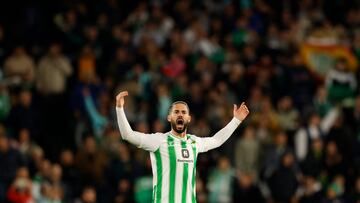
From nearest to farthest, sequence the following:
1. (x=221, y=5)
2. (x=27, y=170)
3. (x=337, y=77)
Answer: (x=27, y=170) → (x=337, y=77) → (x=221, y=5)

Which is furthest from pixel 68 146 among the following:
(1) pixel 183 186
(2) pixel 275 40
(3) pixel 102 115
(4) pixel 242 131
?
(1) pixel 183 186

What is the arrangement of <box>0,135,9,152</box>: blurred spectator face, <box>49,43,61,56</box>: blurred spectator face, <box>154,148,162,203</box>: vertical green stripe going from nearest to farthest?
<box>154,148,162,203</box>: vertical green stripe → <box>0,135,9,152</box>: blurred spectator face → <box>49,43,61,56</box>: blurred spectator face

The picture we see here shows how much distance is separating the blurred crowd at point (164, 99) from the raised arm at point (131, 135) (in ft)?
20.8

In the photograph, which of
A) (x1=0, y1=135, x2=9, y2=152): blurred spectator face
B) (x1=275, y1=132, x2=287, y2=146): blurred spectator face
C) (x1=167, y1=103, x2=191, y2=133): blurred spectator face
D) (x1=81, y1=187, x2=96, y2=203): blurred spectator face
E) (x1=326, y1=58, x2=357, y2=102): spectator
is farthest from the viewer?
(x1=326, y1=58, x2=357, y2=102): spectator

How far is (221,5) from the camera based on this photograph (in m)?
26.1

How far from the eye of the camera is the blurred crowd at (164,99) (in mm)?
21266

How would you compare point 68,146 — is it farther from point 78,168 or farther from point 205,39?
point 205,39

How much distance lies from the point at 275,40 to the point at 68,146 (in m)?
5.51

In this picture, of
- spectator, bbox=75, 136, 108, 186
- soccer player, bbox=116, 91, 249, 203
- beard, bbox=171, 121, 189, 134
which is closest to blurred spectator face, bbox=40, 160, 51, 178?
spectator, bbox=75, 136, 108, 186

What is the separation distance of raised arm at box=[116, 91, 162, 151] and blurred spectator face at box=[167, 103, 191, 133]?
0.28m

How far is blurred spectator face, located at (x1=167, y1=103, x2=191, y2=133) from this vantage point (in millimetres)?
13570

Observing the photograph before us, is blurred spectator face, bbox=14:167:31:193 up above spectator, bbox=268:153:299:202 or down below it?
below

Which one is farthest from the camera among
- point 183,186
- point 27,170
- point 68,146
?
point 68,146

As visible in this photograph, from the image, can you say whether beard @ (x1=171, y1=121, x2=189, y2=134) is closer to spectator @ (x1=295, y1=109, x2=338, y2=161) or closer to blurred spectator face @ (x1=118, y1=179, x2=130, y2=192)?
blurred spectator face @ (x1=118, y1=179, x2=130, y2=192)
